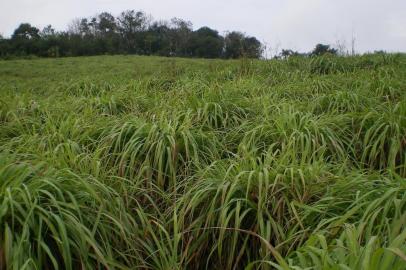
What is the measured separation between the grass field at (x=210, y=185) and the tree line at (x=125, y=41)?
1180 cm

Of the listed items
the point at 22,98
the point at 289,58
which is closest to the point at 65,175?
the point at 22,98

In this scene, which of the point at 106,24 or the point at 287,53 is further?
the point at 106,24

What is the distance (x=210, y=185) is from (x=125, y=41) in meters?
22.5

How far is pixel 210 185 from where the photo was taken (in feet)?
7.84

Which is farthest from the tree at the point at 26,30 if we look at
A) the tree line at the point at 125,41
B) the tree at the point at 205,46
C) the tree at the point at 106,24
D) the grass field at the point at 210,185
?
the grass field at the point at 210,185

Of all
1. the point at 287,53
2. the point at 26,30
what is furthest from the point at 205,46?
the point at 287,53

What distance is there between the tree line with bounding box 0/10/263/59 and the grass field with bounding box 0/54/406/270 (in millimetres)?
11797

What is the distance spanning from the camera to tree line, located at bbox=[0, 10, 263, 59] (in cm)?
1877

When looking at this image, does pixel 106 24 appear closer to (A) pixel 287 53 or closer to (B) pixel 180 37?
(B) pixel 180 37

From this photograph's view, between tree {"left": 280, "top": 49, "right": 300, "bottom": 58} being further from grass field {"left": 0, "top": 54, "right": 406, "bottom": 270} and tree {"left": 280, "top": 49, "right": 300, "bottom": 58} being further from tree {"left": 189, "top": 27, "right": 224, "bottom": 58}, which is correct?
tree {"left": 189, "top": 27, "right": 224, "bottom": 58}

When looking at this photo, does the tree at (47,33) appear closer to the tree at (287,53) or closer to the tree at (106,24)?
the tree at (106,24)

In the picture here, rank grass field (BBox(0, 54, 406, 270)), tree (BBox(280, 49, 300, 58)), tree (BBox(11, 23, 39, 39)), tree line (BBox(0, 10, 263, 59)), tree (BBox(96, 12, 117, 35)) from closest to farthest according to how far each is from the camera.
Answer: grass field (BBox(0, 54, 406, 270))
tree (BBox(280, 49, 300, 58))
tree line (BBox(0, 10, 263, 59))
tree (BBox(11, 23, 39, 39))
tree (BBox(96, 12, 117, 35))

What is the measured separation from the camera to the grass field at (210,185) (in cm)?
186

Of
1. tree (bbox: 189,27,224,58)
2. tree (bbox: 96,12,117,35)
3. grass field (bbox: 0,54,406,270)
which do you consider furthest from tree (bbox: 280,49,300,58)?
tree (bbox: 96,12,117,35)
